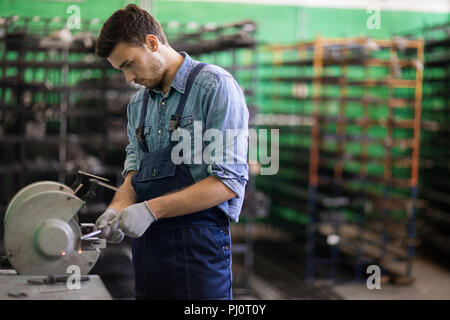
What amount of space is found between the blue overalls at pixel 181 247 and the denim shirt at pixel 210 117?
0.03m

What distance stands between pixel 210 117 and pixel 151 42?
34cm

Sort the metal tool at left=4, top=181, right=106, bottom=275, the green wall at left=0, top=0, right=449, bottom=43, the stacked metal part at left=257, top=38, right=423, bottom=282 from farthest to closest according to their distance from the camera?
the green wall at left=0, top=0, right=449, bottom=43, the stacked metal part at left=257, top=38, right=423, bottom=282, the metal tool at left=4, top=181, right=106, bottom=275

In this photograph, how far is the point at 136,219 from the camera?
1979mm

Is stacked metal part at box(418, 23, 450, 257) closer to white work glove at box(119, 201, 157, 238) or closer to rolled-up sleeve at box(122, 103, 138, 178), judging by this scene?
rolled-up sleeve at box(122, 103, 138, 178)

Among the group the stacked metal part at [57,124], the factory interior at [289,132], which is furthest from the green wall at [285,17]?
the stacked metal part at [57,124]

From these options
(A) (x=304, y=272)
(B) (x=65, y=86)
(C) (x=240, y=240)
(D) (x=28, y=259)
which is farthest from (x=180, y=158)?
(C) (x=240, y=240)

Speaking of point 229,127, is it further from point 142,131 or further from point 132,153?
point 132,153

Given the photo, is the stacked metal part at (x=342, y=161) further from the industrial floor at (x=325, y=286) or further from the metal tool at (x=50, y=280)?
the metal tool at (x=50, y=280)

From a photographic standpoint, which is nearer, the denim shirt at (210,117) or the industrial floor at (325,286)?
the denim shirt at (210,117)

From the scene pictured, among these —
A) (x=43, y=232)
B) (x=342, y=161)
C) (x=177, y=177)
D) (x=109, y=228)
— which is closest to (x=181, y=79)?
(x=177, y=177)

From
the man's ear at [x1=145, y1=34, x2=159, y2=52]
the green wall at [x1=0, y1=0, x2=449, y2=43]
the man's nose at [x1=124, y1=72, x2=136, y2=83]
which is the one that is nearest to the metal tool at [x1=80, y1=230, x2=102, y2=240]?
the man's nose at [x1=124, y1=72, x2=136, y2=83]

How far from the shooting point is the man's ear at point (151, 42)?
83.1 inches

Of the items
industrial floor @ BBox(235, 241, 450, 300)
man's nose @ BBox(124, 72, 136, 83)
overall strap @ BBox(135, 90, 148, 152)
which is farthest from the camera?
industrial floor @ BBox(235, 241, 450, 300)

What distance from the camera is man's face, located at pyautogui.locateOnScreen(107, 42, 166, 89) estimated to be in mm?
2111
